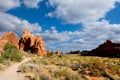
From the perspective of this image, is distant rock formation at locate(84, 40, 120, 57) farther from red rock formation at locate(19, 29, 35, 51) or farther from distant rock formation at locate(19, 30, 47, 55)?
red rock formation at locate(19, 29, 35, 51)

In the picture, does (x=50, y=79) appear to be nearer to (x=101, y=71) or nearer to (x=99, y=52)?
(x=101, y=71)

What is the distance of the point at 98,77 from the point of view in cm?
2528

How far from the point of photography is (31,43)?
→ 119188 mm

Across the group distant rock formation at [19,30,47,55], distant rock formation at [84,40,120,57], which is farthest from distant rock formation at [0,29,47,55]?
distant rock formation at [84,40,120,57]

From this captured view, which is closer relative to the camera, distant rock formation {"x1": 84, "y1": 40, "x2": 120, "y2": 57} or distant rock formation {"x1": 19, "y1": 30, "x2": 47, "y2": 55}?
distant rock formation {"x1": 84, "y1": 40, "x2": 120, "y2": 57}

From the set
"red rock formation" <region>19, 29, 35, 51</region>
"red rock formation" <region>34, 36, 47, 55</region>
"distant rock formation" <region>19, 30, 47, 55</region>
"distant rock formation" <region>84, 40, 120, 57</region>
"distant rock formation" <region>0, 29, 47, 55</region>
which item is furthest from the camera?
"red rock formation" <region>19, 29, 35, 51</region>

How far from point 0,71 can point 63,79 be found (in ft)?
25.9

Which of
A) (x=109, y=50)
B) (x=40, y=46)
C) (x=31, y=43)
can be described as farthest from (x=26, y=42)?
(x=109, y=50)

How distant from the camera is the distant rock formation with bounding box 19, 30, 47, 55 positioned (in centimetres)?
11038

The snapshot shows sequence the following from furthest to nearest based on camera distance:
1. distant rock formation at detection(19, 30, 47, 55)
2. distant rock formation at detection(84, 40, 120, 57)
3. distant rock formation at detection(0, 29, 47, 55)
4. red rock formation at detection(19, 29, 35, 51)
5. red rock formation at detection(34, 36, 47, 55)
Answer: red rock formation at detection(19, 29, 35, 51) → distant rock formation at detection(19, 30, 47, 55) → distant rock formation at detection(0, 29, 47, 55) → red rock formation at detection(34, 36, 47, 55) → distant rock formation at detection(84, 40, 120, 57)

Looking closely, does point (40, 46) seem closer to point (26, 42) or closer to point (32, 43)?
point (32, 43)

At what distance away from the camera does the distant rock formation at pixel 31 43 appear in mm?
110375

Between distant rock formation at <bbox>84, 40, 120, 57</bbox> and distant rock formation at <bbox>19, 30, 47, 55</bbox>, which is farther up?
distant rock formation at <bbox>19, 30, 47, 55</bbox>

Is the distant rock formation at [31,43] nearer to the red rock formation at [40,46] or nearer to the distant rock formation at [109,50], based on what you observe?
the red rock formation at [40,46]
